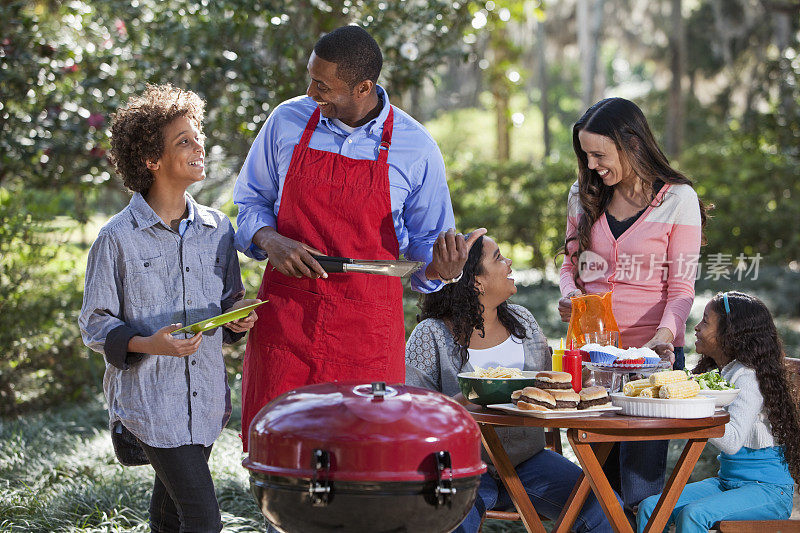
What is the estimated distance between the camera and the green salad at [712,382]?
3391mm

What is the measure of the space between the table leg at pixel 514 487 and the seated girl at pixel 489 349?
0.18 metres

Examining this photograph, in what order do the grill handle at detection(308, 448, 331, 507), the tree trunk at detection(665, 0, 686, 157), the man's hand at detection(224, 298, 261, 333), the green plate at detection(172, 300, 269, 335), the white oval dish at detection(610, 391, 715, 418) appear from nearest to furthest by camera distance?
Answer: the grill handle at detection(308, 448, 331, 507) → the green plate at detection(172, 300, 269, 335) → the man's hand at detection(224, 298, 261, 333) → the white oval dish at detection(610, 391, 715, 418) → the tree trunk at detection(665, 0, 686, 157)

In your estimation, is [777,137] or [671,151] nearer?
[777,137]

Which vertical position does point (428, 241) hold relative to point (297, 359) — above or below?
above

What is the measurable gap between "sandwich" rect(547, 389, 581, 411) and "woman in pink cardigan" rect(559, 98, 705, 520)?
2.16 ft

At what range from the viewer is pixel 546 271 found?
47.5 feet

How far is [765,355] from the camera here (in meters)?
3.66

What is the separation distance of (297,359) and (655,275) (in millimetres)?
1563

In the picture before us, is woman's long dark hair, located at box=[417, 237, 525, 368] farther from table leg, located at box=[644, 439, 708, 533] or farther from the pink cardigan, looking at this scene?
table leg, located at box=[644, 439, 708, 533]

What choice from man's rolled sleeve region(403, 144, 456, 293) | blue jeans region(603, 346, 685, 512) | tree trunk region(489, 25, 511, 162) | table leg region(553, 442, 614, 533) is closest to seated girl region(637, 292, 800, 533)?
blue jeans region(603, 346, 685, 512)

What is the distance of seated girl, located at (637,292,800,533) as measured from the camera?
347 centimetres

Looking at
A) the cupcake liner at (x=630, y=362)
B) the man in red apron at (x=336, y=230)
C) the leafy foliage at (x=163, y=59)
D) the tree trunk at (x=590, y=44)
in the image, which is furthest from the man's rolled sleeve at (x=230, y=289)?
the tree trunk at (x=590, y=44)

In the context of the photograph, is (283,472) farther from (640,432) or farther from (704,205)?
(704,205)

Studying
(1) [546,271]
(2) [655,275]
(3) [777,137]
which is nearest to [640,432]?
(2) [655,275]
